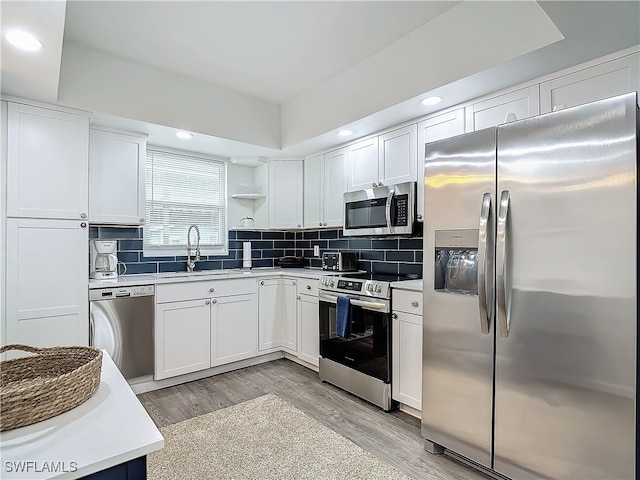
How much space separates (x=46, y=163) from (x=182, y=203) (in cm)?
151

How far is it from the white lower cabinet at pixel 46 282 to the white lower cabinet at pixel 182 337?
58 cm

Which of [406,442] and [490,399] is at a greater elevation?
[490,399]

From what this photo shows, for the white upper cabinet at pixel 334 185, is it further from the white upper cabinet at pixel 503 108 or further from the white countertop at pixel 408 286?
the white upper cabinet at pixel 503 108

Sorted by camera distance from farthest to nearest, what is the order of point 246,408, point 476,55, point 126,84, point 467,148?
point 126,84 → point 246,408 → point 476,55 → point 467,148

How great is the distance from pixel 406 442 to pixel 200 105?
323 centimetres

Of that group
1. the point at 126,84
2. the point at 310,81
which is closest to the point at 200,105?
the point at 126,84

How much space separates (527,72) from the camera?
2.18 metres

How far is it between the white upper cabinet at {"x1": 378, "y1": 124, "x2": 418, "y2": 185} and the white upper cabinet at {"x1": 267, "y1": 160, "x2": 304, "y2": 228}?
49.5 inches

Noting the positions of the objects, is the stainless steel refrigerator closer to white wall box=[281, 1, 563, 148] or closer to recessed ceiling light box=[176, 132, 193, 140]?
white wall box=[281, 1, 563, 148]

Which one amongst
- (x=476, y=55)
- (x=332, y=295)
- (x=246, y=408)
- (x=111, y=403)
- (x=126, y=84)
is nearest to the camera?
(x=111, y=403)

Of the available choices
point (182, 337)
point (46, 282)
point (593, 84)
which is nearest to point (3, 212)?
point (46, 282)

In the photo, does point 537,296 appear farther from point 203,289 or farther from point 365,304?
point 203,289

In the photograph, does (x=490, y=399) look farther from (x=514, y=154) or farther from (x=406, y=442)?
(x=514, y=154)

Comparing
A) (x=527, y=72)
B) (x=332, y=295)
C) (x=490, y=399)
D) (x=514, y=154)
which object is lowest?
(x=490, y=399)
